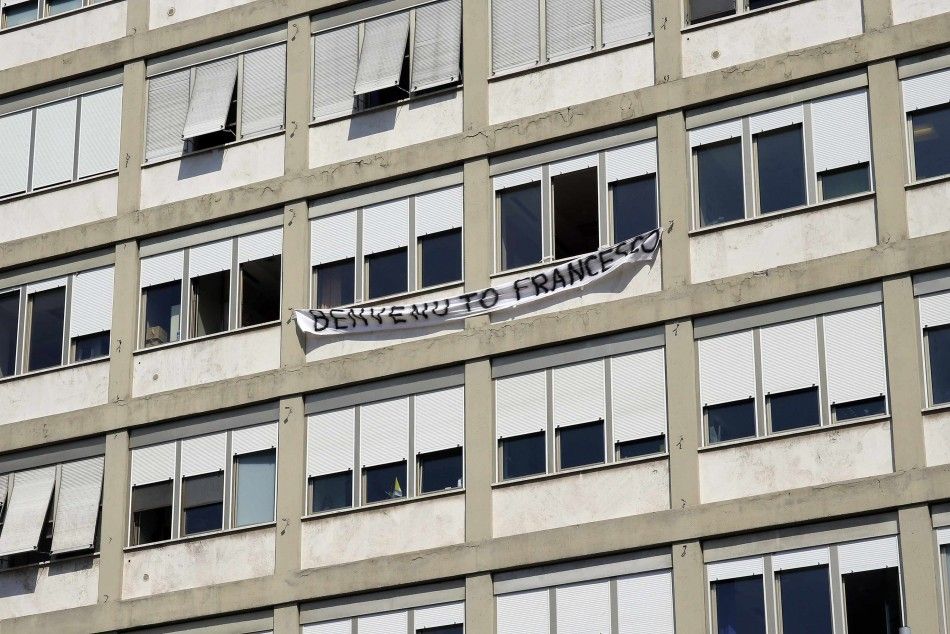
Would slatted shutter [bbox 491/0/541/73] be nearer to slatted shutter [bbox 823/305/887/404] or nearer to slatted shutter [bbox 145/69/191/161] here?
slatted shutter [bbox 145/69/191/161]

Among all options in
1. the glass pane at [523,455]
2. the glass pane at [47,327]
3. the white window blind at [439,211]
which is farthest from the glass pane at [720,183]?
the glass pane at [47,327]

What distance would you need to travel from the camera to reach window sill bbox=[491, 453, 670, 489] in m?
34.6

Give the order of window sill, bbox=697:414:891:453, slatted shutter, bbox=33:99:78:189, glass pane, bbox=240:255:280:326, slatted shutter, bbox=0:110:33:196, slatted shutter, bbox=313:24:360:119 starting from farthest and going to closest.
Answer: slatted shutter, bbox=0:110:33:196 < slatted shutter, bbox=33:99:78:189 < slatted shutter, bbox=313:24:360:119 < glass pane, bbox=240:255:280:326 < window sill, bbox=697:414:891:453

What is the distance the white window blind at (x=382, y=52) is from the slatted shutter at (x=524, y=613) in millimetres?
10188

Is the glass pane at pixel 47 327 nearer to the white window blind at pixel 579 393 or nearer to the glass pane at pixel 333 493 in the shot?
the glass pane at pixel 333 493

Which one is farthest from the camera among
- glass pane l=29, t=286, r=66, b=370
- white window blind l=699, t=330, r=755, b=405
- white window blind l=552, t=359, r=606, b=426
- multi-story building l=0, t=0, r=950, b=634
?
glass pane l=29, t=286, r=66, b=370

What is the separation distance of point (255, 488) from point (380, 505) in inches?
111

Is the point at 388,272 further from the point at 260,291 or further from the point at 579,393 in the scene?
the point at 579,393

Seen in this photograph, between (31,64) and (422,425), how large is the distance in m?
12.7

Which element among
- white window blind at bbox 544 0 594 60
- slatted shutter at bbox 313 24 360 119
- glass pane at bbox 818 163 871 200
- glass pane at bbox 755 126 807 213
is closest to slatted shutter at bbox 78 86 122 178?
slatted shutter at bbox 313 24 360 119

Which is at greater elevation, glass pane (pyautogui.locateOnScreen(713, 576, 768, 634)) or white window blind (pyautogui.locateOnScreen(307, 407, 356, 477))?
white window blind (pyautogui.locateOnScreen(307, 407, 356, 477))

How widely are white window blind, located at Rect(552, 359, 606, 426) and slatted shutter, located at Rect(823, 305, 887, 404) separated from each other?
4068mm

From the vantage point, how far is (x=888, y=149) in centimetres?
3431

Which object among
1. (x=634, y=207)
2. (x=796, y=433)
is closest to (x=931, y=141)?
(x=634, y=207)
